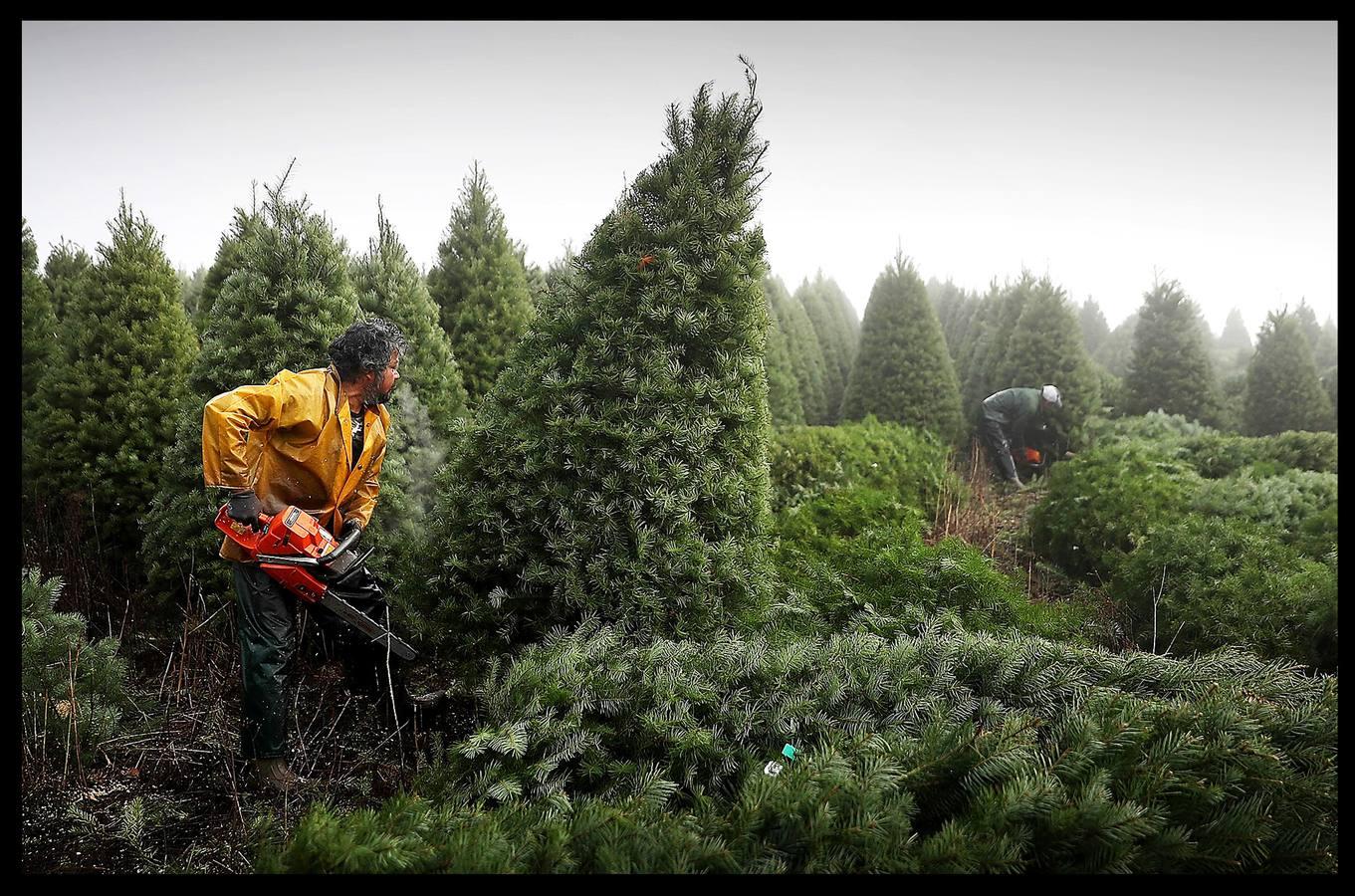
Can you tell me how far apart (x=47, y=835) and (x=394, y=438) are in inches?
107

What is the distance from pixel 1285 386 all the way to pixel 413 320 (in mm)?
13781

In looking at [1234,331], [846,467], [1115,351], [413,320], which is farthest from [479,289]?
[1234,331]

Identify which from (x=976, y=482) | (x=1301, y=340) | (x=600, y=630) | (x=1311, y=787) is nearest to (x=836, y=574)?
(x=600, y=630)

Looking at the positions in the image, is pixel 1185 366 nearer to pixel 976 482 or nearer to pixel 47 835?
pixel 976 482

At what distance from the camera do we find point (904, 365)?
1135cm

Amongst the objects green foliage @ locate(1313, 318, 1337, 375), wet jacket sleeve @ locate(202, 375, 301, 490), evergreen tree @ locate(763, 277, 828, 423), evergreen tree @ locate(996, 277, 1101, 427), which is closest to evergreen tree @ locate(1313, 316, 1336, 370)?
green foliage @ locate(1313, 318, 1337, 375)

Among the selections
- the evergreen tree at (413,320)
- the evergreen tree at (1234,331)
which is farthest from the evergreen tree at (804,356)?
the evergreen tree at (1234,331)

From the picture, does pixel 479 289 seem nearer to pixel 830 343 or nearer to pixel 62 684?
pixel 62 684

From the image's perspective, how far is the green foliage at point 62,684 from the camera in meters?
2.88

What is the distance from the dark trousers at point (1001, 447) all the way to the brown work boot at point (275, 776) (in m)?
9.73

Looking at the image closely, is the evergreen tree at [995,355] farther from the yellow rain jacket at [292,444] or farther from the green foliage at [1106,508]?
the yellow rain jacket at [292,444]

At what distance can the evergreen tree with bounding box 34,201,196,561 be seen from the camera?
537 centimetres

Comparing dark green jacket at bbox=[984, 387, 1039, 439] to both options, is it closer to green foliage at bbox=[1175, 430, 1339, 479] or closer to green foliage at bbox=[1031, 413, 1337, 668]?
green foliage at bbox=[1031, 413, 1337, 668]

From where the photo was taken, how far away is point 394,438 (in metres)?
4.72
